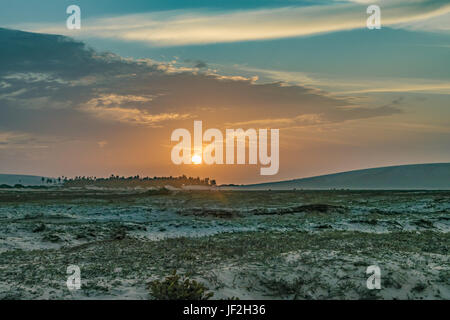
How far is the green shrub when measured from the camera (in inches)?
405

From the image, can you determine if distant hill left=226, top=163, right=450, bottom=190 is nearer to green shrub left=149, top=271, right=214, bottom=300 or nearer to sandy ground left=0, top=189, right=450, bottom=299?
sandy ground left=0, top=189, right=450, bottom=299

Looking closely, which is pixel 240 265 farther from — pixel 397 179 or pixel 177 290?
pixel 397 179

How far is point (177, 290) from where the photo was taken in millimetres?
10477

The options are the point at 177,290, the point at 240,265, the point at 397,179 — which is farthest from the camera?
the point at 397,179

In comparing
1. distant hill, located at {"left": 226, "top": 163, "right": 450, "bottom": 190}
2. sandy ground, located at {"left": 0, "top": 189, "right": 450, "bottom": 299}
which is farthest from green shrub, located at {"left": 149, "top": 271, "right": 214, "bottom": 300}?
distant hill, located at {"left": 226, "top": 163, "right": 450, "bottom": 190}

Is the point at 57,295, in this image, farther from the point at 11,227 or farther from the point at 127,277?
the point at 11,227

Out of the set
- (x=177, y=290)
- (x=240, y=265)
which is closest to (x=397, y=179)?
(x=240, y=265)

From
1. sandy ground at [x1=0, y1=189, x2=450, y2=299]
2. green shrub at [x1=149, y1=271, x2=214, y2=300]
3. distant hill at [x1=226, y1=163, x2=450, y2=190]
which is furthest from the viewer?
distant hill at [x1=226, y1=163, x2=450, y2=190]

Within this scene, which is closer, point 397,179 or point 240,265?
point 240,265

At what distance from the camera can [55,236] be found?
75.4 feet

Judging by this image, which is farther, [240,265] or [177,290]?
[240,265]

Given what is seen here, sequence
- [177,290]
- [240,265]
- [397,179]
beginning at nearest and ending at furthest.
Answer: [177,290]
[240,265]
[397,179]

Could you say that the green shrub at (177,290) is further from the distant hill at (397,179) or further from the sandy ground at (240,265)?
the distant hill at (397,179)
